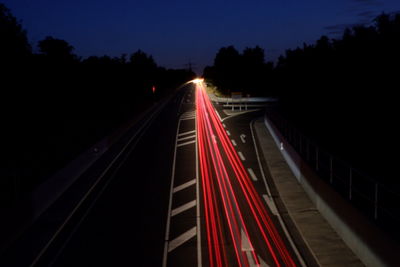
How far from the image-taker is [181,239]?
38.7ft

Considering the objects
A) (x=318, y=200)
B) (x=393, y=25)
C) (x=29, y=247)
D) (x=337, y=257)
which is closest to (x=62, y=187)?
(x=29, y=247)

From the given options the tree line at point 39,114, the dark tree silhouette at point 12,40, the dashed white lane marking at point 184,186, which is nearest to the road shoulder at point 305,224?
the dashed white lane marking at point 184,186

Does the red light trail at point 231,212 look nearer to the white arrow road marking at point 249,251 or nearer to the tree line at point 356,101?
the white arrow road marking at point 249,251

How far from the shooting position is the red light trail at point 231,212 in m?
10.5

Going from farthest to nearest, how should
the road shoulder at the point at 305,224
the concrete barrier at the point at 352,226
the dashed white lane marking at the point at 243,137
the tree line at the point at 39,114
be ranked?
the dashed white lane marking at the point at 243,137 < the tree line at the point at 39,114 < the road shoulder at the point at 305,224 < the concrete barrier at the point at 352,226

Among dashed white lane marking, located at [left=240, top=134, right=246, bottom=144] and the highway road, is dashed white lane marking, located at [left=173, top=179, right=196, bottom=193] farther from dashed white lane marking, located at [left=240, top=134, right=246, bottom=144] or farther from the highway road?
dashed white lane marking, located at [left=240, top=134, right=246, bottom=144]

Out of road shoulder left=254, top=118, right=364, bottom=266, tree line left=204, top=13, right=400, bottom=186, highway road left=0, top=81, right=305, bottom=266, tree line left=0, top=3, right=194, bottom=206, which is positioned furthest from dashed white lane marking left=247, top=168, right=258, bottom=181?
tree line left=0, top=3, right=194, bottom=206

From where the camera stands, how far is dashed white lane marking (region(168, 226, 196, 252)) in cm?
1129

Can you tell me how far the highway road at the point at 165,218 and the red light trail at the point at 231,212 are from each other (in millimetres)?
27

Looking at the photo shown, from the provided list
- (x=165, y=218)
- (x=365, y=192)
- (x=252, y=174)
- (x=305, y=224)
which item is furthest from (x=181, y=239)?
(x=252, y=174)

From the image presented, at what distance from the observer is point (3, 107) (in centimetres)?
2711

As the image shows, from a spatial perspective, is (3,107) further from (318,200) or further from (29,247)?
(318,200)

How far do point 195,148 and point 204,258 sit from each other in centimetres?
1498

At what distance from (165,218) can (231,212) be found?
7.16 ft
